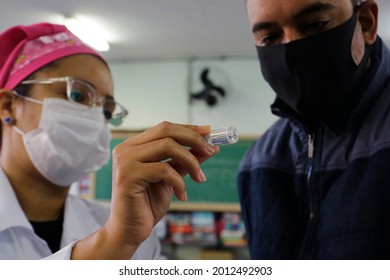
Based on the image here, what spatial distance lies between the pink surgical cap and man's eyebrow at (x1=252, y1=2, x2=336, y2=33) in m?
0.32

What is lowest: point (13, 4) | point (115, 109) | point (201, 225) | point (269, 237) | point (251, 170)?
point (201, 225)

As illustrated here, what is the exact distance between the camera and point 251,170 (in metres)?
0.60

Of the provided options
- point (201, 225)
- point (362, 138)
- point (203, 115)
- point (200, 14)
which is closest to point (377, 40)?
point (362, 138)

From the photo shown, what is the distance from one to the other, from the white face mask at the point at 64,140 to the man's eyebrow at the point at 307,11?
337 mm

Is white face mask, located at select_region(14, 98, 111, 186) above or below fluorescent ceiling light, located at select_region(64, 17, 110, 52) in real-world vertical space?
below

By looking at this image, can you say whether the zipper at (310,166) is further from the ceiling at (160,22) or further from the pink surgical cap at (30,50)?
the pink surgical cap at (30,50)

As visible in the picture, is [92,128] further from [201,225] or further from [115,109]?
[201,225]

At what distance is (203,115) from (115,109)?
566mm

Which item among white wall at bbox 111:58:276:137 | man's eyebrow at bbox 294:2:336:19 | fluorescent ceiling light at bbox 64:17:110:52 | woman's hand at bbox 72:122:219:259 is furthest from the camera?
white wall at bbox 111:58:276:137

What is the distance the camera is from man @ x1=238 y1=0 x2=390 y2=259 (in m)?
0.41

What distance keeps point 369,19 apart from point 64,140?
53 centimetres

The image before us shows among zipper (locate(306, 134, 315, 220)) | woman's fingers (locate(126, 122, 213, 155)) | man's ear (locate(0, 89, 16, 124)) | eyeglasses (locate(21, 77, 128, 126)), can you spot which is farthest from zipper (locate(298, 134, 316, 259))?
man's ear (locate(0, 89, 16, 124))

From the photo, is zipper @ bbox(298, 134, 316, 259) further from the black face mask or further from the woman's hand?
the woman's hand
